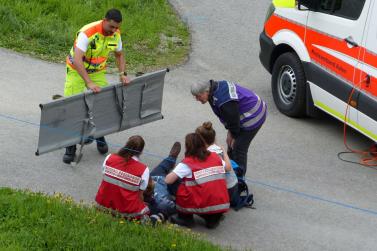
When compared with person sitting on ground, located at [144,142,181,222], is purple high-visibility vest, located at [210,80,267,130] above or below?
above

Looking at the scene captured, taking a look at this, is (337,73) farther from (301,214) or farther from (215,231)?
(215,231)

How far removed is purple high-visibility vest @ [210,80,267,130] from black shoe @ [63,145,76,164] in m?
1.80

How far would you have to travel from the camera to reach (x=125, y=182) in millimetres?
7305

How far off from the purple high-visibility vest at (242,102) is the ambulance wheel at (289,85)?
2.27m

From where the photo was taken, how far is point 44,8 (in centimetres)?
1358

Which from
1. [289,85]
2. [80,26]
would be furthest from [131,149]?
[80,26]

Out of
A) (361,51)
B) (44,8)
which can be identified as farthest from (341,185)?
(44,8)

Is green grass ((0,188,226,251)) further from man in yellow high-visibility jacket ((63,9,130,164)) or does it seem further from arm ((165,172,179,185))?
man in yellow high-visibility jacket ((63,9,130,164))

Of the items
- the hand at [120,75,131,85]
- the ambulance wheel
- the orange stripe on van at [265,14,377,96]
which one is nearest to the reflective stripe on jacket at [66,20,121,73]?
the hand at [120,75,131,85]

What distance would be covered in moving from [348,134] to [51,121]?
431 cm

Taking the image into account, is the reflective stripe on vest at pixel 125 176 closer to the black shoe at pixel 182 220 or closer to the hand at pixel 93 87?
the black shoe at pixel 182 220

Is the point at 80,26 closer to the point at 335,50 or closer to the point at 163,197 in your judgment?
the point at 335,50

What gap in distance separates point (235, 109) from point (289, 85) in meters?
3.04

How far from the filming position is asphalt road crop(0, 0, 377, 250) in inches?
308
